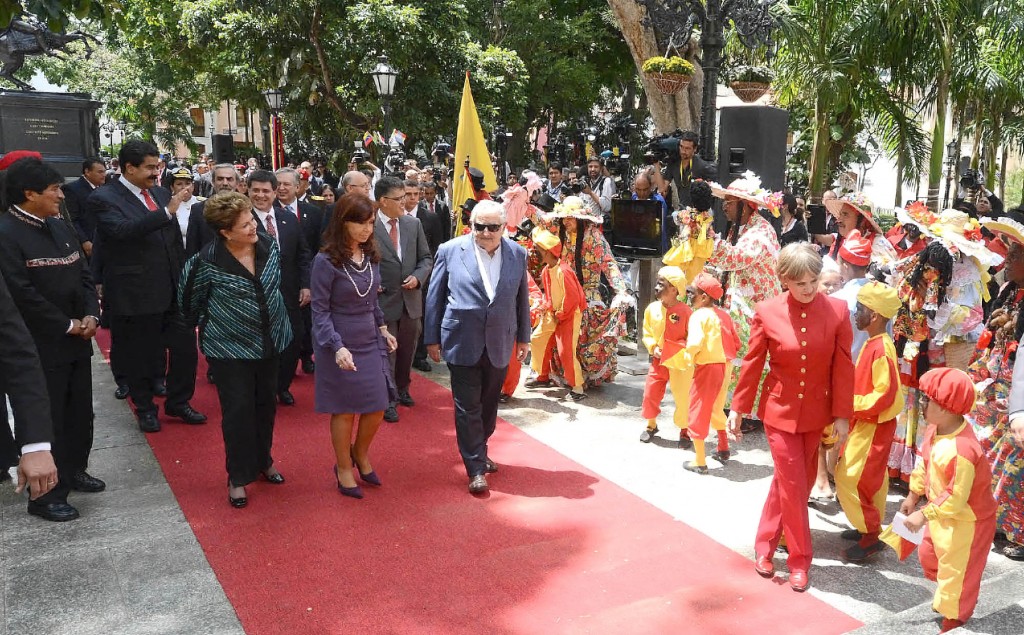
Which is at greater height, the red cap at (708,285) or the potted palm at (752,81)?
the potted palm at (752,81)

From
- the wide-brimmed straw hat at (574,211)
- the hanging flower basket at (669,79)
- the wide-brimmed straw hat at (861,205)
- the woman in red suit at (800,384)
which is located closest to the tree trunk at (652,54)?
the hanging flower basket at (669,79)

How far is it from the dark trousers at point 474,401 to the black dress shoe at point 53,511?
2252 mm

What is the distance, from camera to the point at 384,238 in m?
6.52

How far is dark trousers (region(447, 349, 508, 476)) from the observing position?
525 centimetres

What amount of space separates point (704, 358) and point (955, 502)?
7.53ft

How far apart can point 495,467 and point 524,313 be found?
1.04 m

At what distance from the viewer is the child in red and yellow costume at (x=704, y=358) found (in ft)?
18.7

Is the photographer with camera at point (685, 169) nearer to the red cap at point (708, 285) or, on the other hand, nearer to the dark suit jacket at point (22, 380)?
the red cap at point (708, 285)

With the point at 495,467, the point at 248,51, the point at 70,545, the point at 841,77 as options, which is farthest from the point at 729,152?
the point at 248,51

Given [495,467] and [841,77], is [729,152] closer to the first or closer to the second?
[495,467]

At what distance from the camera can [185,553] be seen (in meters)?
4.46

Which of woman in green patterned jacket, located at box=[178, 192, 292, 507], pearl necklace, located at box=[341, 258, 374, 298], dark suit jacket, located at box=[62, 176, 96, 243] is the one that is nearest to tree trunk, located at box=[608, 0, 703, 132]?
dark suit jacket, located at box=[62, 176, 96, 243]

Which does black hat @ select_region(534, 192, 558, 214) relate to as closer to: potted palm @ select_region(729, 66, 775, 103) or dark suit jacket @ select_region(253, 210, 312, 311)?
dark suit jacket @ select_region(253, 210, 312, 311)

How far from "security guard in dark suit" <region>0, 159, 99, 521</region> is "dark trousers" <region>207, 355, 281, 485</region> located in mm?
793
